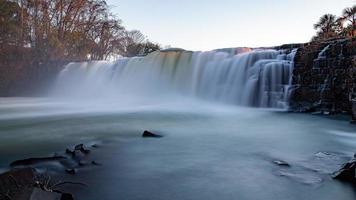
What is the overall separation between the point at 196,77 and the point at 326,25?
540 inches

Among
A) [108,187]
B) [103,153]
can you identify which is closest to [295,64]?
[103,153]

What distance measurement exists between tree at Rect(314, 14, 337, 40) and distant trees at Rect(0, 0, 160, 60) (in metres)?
19.5

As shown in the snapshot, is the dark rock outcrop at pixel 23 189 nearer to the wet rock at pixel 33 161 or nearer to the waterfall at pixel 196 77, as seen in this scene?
the wet rock at pixel 33 161

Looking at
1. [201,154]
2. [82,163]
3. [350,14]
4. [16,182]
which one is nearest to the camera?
[16,182]

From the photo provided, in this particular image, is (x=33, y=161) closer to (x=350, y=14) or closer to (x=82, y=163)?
(x=82, y=163)

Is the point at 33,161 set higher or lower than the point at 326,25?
lower

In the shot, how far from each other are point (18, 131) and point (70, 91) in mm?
15978

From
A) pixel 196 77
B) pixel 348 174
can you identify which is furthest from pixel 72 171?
pixel 196 77

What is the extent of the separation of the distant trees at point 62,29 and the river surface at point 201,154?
20725 millimetres

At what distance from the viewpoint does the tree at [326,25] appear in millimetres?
23119

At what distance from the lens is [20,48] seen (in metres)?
25.7

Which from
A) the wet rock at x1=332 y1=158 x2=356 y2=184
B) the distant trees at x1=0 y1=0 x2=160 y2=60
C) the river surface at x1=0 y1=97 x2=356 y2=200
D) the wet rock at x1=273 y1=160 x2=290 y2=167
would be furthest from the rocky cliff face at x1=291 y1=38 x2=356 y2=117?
the distant trees at x1=0 y1=0 x2=160 y2=60

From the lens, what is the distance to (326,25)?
23.7 metres

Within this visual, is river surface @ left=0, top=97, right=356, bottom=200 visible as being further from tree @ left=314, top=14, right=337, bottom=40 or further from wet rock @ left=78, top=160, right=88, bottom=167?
tree @ left=314, top=14, right=337, bottom=40
